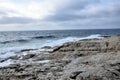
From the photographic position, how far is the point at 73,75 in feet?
34.6

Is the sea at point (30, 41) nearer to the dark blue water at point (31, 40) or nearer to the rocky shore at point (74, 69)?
the dark blue water at point (31, 40)

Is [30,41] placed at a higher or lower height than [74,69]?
lower

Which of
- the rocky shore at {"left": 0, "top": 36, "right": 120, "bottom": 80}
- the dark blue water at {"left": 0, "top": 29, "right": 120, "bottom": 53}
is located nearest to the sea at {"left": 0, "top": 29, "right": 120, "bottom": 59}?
the dark blue water at {"left": 0, "top": 29, "right": 120, "bottom": 53}

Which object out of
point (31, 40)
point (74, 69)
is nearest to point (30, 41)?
point (31, 40)

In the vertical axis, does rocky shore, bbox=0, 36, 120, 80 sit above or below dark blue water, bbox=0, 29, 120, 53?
above

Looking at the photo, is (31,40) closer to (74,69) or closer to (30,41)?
(30,41)

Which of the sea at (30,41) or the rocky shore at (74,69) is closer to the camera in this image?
the rocky shore at (74,69)

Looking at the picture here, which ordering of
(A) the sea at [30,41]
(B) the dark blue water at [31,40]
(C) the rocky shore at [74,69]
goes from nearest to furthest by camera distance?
(C) the rocky shore at [74,69] < (A) the sea at [30,41] < (B) the dark blue water at [31,40]

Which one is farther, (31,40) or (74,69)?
(31,40)

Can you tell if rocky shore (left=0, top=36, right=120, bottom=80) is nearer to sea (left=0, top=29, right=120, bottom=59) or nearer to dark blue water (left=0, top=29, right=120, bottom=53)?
sea (left=0, top=29, right=120, bottom=59)

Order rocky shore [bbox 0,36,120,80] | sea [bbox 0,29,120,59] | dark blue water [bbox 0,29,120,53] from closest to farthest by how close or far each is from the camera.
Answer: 1. rocky shore [bbox 0,36,120,80]
2. sea [bbox 0,29,120,59]
3. dark blue water [bbox 0,29,120,53]

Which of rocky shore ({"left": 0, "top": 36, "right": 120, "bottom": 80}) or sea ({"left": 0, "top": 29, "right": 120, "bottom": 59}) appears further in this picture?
sea ({"left": 0, "top": 29, "right": 120, "bottom": 59})

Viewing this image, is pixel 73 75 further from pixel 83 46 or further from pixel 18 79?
pixel 83 46

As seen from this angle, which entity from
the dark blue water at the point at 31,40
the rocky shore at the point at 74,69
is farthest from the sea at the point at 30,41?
the rocky shore at the point at 74,69
